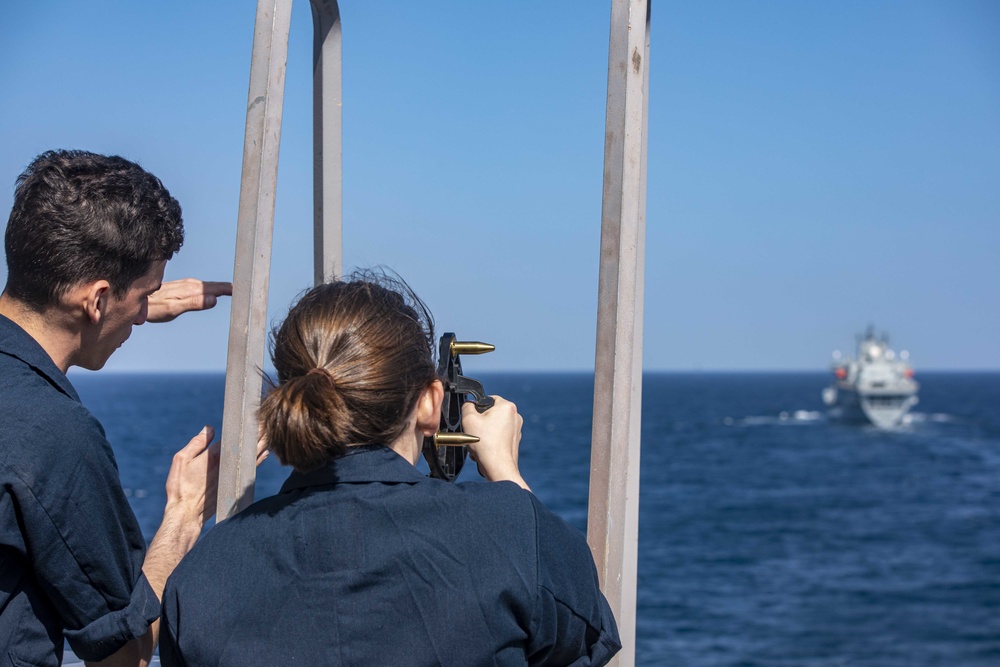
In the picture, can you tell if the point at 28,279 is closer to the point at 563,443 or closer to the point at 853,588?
the point at 853,588

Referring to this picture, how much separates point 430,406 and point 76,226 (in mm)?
662

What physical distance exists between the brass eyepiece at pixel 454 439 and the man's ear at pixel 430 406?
9cm

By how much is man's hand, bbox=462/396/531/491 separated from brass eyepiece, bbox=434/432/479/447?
0.10 feet

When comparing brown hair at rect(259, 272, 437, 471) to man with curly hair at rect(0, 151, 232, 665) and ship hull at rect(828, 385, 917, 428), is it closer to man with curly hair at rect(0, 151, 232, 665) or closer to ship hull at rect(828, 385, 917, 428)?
man with curly hair at rect(0, 151, 232, 665)

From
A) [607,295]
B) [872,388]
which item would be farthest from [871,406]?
[607,295]

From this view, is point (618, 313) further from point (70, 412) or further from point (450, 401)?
point (70, 412)

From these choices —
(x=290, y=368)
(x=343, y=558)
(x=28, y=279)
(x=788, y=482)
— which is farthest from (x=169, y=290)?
(x=788, y=482)

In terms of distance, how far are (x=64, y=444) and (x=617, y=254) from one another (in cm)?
99

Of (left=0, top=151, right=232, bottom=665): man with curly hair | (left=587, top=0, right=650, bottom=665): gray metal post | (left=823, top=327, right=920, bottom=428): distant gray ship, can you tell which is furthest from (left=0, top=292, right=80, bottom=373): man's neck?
(left=823, top=327, right=920, bottom=428): distant gray ship

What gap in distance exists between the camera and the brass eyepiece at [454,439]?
1722 mm

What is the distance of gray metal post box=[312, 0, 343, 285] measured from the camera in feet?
7.79

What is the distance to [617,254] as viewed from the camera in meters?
1.83

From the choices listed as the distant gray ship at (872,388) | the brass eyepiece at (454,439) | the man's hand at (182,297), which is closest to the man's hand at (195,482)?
the man's hand at (182,297)

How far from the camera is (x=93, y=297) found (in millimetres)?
1722
